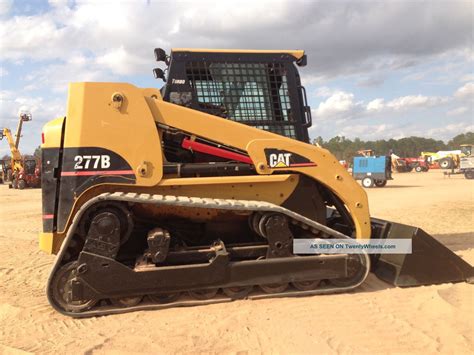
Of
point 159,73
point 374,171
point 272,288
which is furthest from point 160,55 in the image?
point 374,171

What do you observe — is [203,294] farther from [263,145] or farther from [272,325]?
[263,145]

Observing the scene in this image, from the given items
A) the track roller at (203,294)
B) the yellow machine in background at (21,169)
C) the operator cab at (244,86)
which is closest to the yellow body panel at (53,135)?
the operator cab at (244,86)

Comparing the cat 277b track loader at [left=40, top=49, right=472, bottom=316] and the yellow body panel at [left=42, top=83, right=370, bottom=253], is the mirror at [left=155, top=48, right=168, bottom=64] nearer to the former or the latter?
the cat 277b track loader at [left=40, top=49, right=472, bottom=316]

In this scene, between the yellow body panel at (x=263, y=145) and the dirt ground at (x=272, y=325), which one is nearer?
the dirt ground at (x=272, y=325)

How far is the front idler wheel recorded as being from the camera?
14.3 ft

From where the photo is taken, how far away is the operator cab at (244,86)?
205 inches

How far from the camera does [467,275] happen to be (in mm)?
5156

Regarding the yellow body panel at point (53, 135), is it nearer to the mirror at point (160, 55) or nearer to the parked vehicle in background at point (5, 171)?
the mirror at point (160, 55)

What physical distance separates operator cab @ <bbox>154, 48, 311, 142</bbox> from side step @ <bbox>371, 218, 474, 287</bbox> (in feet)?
6.11

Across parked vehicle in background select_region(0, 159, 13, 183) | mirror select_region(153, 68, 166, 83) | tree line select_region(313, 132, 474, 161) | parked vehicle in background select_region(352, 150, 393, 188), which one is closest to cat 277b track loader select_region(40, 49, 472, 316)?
mirror select_region(153, 68, 166, 83)

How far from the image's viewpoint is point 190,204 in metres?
4.33

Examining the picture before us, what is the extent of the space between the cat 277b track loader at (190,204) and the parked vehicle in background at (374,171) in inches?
788

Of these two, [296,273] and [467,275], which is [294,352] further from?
[467,275]

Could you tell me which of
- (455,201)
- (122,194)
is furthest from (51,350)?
(455,201)
